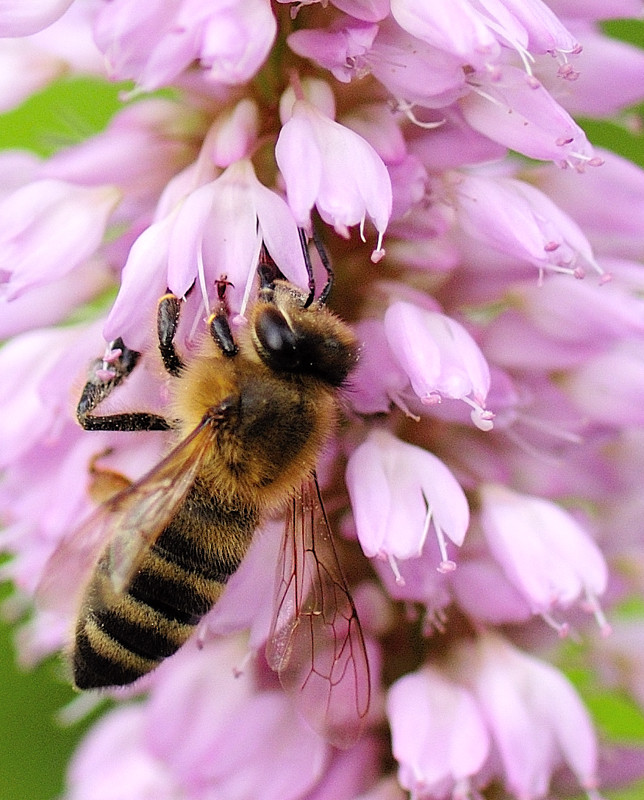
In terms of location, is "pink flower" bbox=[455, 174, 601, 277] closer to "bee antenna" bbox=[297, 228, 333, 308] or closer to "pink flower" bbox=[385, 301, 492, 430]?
"pink flower" bbox=[385, 301, 492, 430]

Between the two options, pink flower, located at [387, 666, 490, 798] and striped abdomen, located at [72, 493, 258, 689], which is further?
pink flower, located at [387, 666, 490, 798]

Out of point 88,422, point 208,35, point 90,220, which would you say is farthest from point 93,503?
point 208,35

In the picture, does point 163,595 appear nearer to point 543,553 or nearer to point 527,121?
point 543,553

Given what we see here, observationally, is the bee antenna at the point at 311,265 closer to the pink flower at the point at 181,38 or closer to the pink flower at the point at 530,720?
the pink flower at the point at 181,38

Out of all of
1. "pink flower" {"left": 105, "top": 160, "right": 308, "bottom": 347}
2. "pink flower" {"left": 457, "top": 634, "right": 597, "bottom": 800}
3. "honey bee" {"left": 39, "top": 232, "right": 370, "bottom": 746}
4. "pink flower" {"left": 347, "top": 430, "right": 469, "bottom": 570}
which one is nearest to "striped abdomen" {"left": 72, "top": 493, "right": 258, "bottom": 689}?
"honey bee" {"left": 39, "top": 232, "right": 370, "bottom": 746}

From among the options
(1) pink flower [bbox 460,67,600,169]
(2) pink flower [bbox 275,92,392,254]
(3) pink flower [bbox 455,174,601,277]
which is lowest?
(3) pink flower [bbox 455,174,601,277]

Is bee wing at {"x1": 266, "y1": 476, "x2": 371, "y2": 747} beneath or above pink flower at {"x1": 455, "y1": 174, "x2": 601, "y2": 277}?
beneath

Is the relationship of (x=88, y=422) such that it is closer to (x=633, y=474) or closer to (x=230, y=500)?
(x=230, y=500)

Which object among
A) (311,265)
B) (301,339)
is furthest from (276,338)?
(311,265)
